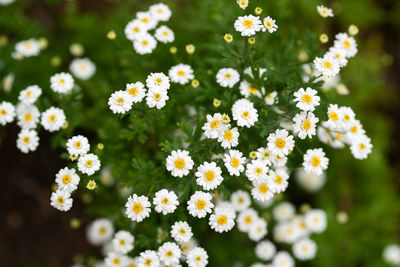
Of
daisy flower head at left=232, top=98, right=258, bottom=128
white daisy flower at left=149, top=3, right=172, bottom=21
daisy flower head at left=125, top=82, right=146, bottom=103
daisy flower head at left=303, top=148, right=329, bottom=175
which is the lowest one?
daisy flower head at left=303, top=148, right=329, bottom=175

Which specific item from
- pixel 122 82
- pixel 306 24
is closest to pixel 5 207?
pixel 122 82

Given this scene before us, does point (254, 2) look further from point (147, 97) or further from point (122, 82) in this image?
point (147, 97)

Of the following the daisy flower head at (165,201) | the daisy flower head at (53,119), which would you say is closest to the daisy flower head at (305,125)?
the daisy flower head at (165,201)

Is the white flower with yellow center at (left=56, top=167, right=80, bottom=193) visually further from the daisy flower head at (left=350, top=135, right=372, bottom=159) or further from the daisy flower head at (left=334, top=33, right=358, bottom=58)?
the daisy flower head at (left=334, top=33, right=358, bottom=58)

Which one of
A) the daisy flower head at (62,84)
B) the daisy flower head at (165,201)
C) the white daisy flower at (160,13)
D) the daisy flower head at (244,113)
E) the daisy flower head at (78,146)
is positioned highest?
the white daisy flower at (160,13)

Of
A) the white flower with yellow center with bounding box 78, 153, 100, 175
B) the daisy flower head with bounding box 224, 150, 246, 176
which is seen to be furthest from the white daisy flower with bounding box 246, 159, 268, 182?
the white flower with yellow center with bounding box 78, 153, 100, 175

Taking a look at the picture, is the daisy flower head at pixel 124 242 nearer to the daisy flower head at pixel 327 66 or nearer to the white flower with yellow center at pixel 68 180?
the white flower with yellow center at pixel 68 180
